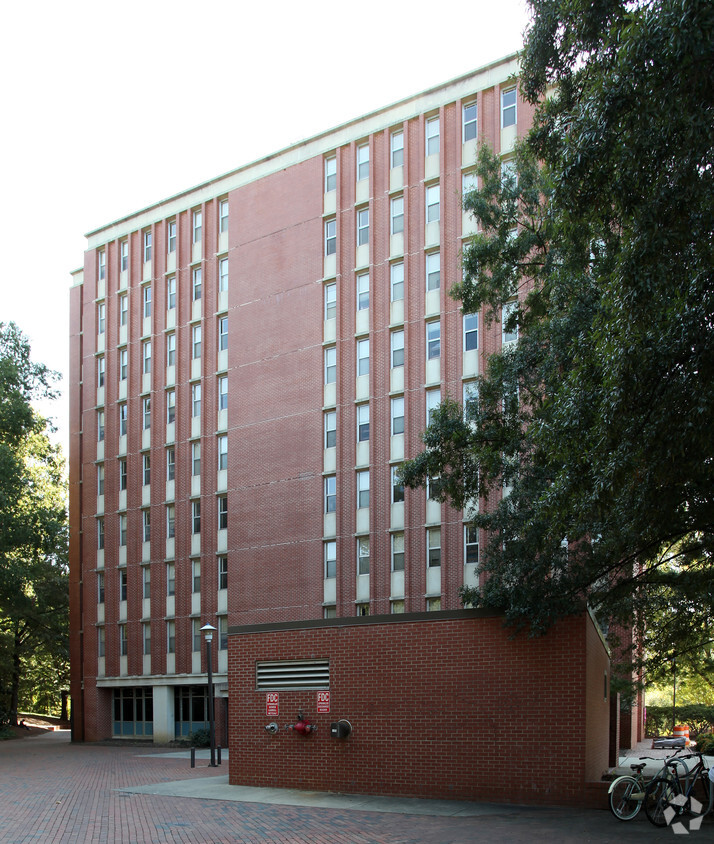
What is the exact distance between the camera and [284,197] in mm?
42844

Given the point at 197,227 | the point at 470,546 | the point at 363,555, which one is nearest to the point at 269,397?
the point at 363,555

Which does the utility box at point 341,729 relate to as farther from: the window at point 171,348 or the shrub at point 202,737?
the window at point 171,348

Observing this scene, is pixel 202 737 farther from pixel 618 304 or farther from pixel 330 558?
pixel 618 304

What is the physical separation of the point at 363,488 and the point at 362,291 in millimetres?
8249

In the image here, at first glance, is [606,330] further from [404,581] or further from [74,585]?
[74,585]

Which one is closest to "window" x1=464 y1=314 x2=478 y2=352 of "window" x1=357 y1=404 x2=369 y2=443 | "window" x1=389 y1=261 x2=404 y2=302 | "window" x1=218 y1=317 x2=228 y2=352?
"window" x1=389 y1=261 x2=404 y2=302

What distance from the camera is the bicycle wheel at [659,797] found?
545 inches

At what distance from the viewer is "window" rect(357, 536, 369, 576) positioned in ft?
125

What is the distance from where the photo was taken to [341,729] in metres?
18.4

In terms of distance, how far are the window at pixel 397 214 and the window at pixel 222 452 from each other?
40.1 ft

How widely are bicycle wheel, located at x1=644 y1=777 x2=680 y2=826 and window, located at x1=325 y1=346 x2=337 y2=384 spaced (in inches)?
1059

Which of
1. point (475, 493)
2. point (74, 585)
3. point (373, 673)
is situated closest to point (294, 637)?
point (373, 673)

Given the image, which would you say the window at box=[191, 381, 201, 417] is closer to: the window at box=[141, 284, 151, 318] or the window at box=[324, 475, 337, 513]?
the window at box=[141, 284, 151, 318]

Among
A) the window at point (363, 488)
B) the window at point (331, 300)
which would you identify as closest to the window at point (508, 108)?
the window at point (331, 300)
